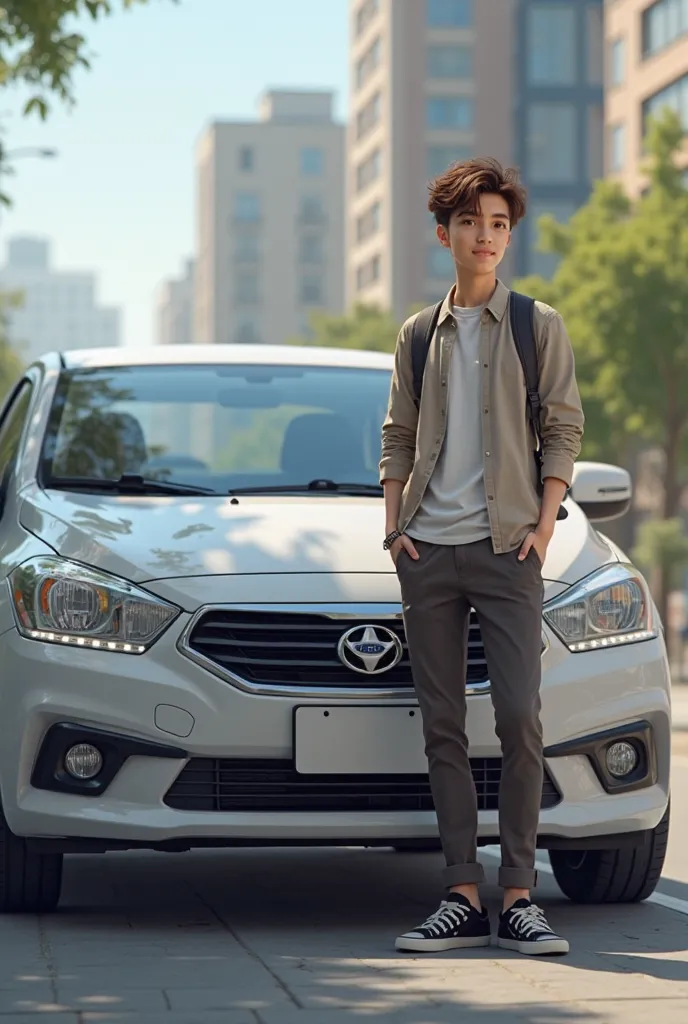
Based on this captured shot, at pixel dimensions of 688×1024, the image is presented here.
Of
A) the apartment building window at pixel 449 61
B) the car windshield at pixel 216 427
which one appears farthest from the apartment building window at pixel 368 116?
the car windshield at pixel 216 427

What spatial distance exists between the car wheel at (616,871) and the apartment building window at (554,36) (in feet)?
262

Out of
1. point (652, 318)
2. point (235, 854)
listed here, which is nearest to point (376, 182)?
point (652, 318)

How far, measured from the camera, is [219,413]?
23.1ft

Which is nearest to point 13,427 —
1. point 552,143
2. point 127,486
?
point 127,486

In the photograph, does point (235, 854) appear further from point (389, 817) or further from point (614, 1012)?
point (614, 1012)

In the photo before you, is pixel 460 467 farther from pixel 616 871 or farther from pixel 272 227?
pixel 272 227

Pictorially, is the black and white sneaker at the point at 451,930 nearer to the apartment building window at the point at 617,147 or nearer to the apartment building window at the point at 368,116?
the apartment building window at the point at 617,147

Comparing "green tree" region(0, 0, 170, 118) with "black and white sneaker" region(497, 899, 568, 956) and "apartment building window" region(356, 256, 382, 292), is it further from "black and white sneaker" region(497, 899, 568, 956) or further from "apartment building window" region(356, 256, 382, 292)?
"apartment building window" region(356, 256, 382, 292)

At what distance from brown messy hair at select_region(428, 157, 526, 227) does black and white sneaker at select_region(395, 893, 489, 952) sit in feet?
5.83

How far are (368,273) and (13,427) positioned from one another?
95.6m

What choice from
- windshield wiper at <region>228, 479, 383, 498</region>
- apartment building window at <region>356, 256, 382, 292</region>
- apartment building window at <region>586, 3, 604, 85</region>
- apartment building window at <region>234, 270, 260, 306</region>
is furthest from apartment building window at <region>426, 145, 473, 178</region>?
windshield wiper at <region>228, 479, 383, 498</region>

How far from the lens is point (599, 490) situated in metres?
6.60

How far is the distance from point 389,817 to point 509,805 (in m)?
0.36

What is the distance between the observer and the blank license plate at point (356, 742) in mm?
5387
